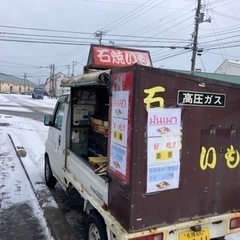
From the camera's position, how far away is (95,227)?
3520mm

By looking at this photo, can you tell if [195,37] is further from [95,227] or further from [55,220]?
[95,227]

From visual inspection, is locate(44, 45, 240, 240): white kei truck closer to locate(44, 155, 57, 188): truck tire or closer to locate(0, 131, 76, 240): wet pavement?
locate(0, 131, 76, 240): wet pavement

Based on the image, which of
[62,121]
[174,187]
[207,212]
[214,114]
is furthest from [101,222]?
[62,121]

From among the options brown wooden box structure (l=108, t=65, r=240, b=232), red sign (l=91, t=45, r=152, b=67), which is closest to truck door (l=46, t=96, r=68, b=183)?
red sign (l=91, t=45, r=152, b=67)

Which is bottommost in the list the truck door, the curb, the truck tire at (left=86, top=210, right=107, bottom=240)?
the curb

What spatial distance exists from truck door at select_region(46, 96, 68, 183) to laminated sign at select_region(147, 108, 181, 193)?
260cm

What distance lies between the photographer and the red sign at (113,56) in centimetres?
545

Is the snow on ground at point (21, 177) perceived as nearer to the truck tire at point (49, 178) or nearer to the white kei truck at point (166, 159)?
the truck tire at point (49, 178)

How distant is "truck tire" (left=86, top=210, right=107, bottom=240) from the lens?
3301 millimetres

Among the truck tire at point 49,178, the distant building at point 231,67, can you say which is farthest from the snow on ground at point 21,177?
the distant building at point 231,67

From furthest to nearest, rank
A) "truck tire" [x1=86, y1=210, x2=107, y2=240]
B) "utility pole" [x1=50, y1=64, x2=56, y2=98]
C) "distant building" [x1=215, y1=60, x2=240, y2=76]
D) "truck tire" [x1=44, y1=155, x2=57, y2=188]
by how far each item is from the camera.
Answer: "utility pole" [x1=50, y1=64, x2=56, y2=98] < "distant building" [x1=215, y1=60, x2=240, y2=76] < "truck tire" [x1=44, y1=155, x2=57, y2=188] < "truck tire" [x1=86, y1=210, x2=107, y2=240]

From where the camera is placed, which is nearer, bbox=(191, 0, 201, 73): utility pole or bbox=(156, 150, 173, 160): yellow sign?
bbox=(156, 150, 173, 160): yellow sign

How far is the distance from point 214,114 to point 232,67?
42.0 metres

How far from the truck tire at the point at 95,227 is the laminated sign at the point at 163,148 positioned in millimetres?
824
